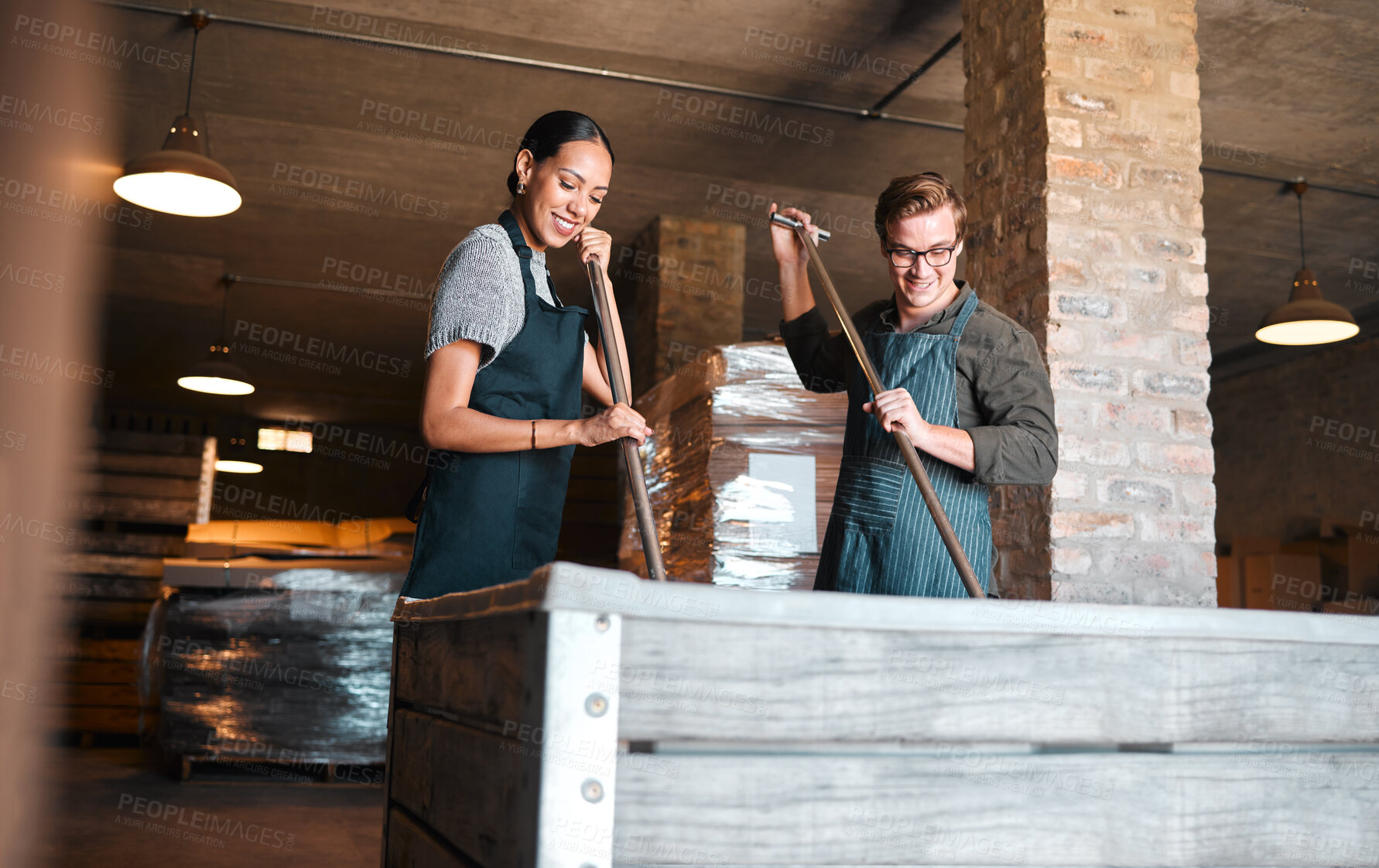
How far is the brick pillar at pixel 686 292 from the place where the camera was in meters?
6.99

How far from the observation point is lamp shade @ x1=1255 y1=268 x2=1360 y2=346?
6332mm

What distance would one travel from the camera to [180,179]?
4574 millimetres

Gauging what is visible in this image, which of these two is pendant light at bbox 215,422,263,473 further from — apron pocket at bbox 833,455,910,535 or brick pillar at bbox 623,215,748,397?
apron pocket at bbox 833,455,910,535

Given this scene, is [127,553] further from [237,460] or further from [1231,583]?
[1231,583]

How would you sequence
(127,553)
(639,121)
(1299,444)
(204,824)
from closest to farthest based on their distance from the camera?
(204,824)
(639,121)
(127,553)
(1299,444)

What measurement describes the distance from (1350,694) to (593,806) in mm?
798

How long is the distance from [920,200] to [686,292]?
17.3ft

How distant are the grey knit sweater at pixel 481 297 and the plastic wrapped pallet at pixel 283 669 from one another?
4.57m

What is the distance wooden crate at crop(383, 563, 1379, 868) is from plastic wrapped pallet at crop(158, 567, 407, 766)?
5000mm

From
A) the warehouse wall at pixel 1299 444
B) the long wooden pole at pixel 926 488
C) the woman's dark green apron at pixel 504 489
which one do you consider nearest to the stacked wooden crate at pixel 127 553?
the woman's dark green apron at pixel 504 489

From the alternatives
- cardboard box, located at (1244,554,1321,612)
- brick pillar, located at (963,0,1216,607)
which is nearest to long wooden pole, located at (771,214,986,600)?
brick pillar, located at (963,0,1216,607)

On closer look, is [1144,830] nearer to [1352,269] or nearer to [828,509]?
[828,509]

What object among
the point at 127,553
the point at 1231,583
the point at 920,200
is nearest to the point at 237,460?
the point at 127,553

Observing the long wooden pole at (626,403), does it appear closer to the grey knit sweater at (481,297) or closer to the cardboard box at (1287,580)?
the grey knit sweater at (481,297)
